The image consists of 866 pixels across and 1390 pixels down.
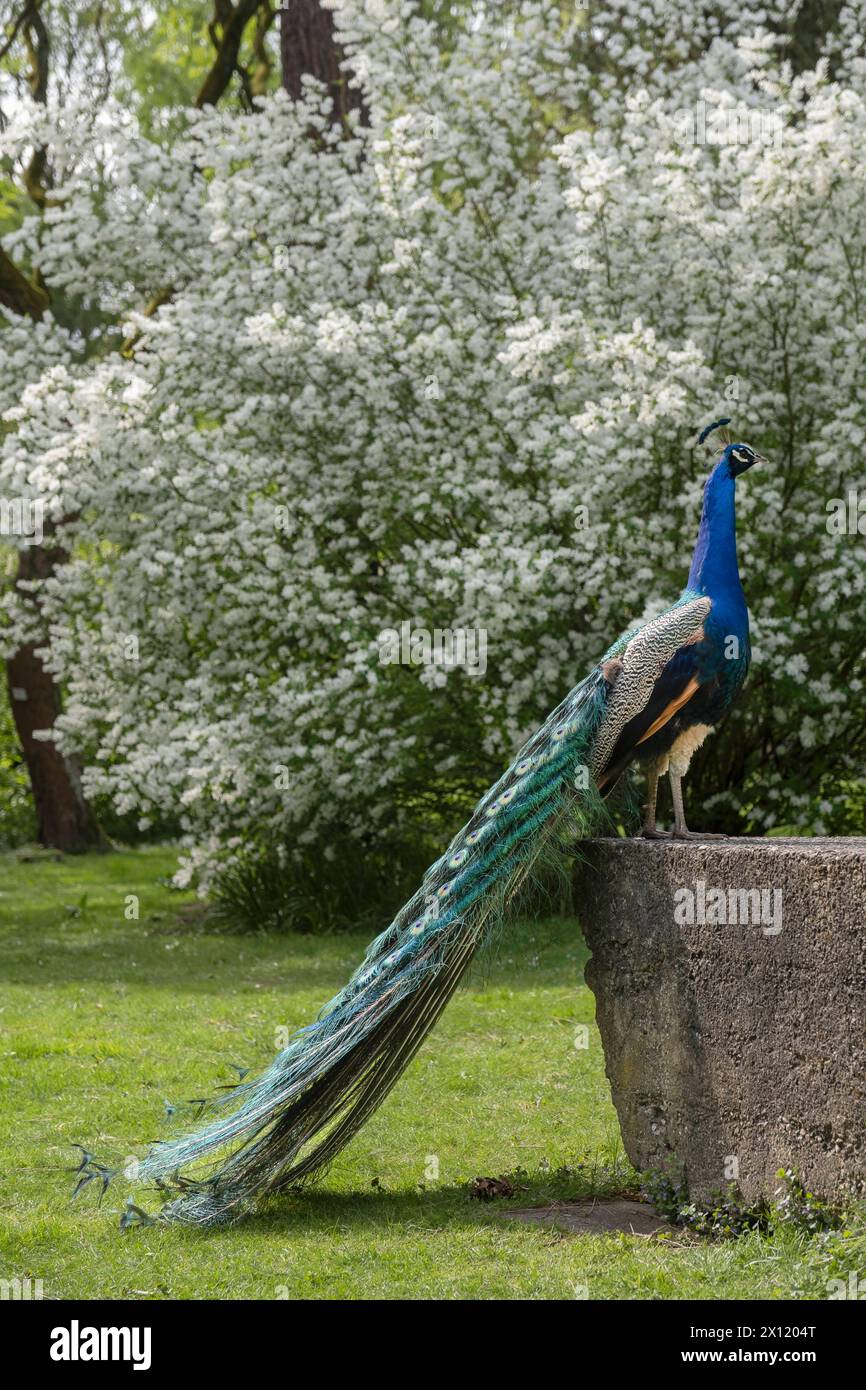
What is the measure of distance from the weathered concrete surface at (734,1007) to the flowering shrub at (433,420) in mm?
Answer: 4438

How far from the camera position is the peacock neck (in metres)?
5.36

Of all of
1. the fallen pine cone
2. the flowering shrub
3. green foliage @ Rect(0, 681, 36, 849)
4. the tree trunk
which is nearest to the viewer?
the fallen pine cone

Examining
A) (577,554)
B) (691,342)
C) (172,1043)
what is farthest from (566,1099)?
(691,342)

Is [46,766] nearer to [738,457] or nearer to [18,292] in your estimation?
[18,292]

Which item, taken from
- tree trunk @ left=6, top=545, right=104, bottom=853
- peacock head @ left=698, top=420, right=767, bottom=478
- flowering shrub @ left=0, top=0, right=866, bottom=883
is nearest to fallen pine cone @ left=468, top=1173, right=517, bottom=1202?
peacock head @ left=698, top=420, right=767, bottom=478

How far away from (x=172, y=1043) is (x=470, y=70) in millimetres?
6937

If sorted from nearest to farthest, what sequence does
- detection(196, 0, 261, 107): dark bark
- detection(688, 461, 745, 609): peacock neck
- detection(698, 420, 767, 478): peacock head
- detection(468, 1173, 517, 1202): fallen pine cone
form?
detection(468, 1173, 517, 1202): fallen pine cone
detection(688, 461, 745, 609): peacock neck
detection(698, 420, 767, 478): peacock head
detection(196, 0, 261, 107): dark bark

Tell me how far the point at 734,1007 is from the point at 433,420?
6.41m

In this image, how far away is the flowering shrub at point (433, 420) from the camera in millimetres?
9602

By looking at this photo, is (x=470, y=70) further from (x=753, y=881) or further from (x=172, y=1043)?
(x=753, y=881)

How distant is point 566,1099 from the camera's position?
665 centimetres

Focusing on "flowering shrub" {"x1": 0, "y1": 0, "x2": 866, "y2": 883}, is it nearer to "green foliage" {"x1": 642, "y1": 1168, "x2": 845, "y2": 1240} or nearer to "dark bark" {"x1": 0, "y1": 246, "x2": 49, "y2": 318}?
"dark bark" {"x1": 0, "y1": 246, "x2": 49, "y2": 318}

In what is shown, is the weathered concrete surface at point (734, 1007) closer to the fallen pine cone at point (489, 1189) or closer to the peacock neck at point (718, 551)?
the fallen pine cone at point (489, 1189)

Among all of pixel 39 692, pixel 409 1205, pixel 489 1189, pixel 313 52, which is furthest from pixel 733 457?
pixel 39 692
